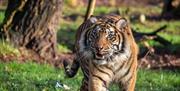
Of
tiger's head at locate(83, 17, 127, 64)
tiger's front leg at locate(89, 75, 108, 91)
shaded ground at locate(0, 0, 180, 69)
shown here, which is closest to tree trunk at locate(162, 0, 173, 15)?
shaded ground at locate(0, 0, 180, 69)

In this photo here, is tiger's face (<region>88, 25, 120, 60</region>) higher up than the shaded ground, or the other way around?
tiger's face (<region>88, 25, 120, 60</region>)

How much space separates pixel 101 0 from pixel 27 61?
53.6ft

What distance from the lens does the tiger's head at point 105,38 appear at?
6609mm

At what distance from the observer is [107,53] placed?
21.9ft

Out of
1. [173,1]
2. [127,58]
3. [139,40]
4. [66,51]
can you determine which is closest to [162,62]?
[139,40]

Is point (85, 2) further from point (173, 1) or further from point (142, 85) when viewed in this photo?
point (142, 85)

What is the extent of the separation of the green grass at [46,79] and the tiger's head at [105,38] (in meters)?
1.68

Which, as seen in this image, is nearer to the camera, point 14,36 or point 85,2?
point 14,36

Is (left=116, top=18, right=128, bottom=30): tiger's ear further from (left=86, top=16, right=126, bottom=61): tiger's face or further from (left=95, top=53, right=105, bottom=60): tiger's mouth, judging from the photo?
(left=95, top=53, right=105, bottom=60): tiger's mouth

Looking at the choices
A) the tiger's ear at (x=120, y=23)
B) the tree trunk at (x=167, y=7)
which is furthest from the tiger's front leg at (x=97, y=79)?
the tree trunk at (x=167, y=7)

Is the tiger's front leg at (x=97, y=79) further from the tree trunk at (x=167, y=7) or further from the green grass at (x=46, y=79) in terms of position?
the tree trunk at (x=167, y=7)

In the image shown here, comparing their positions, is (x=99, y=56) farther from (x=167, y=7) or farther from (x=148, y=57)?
(x=167, y=7)

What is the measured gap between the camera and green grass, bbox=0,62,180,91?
8.33m

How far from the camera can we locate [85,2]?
25.9 metres
